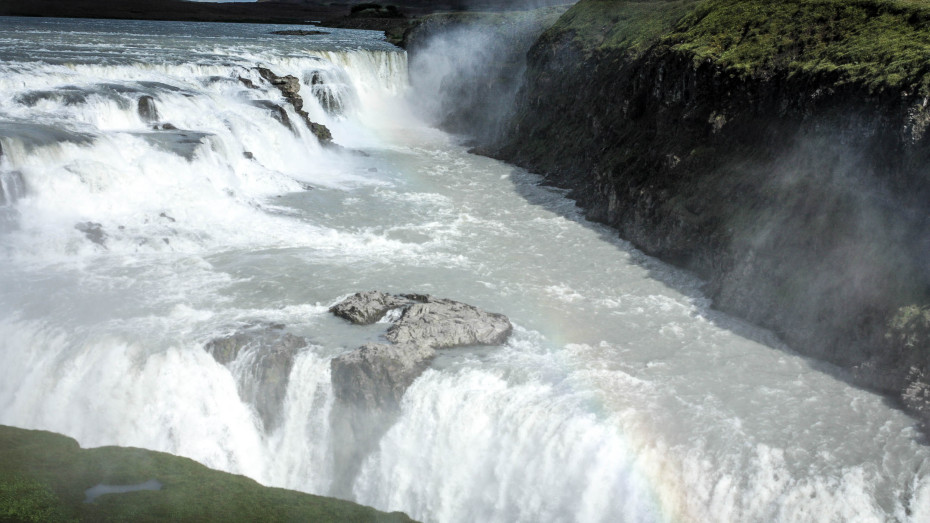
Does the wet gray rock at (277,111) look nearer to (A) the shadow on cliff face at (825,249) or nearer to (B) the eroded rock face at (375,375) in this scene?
(A) the shadow on cliff face at (825,249)

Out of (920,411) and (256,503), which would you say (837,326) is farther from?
(256,503)

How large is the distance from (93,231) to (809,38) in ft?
64.8

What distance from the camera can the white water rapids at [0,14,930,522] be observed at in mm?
12094

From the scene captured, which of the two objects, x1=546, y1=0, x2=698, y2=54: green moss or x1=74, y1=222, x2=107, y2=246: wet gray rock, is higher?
x1=546, y1=0, x2=698, y2=54: green moss

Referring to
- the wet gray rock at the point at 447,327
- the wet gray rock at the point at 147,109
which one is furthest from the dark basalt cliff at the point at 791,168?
the wet gray rock at the point at 147,109

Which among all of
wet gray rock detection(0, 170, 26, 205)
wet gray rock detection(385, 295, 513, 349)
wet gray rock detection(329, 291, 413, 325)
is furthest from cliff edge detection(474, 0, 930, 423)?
wet gray rock detection(0, 170, 26, 205)

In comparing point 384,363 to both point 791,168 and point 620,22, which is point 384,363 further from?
point 620,22

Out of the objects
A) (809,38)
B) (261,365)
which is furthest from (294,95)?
(261,365)

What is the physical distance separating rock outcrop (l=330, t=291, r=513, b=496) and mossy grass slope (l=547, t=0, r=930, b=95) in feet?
33.2

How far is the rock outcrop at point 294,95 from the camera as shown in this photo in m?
35.0

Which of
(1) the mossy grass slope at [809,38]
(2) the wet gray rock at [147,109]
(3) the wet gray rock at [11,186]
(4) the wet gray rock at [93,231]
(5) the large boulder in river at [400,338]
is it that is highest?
(1) the mossy grass slope at [809,38]

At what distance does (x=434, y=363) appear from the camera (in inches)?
576

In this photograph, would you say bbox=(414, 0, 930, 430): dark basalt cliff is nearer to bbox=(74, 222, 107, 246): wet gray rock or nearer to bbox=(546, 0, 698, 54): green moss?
bbox=(546, 0, 698, 54): green moss

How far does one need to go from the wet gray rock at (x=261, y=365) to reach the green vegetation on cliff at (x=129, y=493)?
6.83ft
